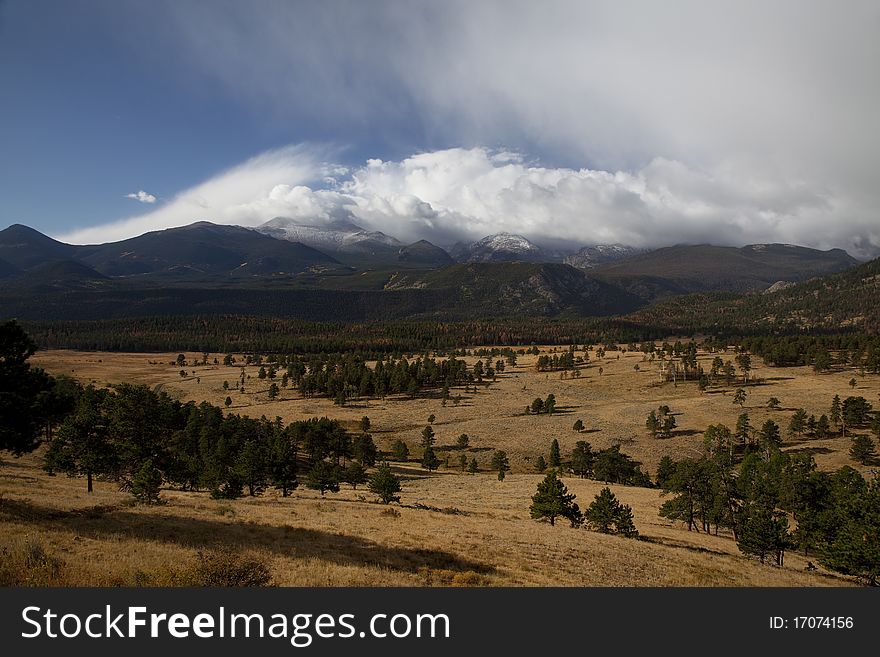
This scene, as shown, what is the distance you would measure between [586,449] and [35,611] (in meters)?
90.9

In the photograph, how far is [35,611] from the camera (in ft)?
40.0

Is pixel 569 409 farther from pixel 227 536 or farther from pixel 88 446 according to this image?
pixel 227 536

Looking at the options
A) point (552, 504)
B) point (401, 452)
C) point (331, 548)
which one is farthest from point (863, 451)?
point (331, 548)

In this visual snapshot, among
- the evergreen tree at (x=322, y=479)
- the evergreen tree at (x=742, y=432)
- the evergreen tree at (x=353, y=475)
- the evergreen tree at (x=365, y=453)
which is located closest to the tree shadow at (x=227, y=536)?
the evergreen tree at (x=322, y=479)

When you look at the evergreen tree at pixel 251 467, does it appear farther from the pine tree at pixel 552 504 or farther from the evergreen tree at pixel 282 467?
the pine tree at pixel 552 504

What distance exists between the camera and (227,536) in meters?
24.9

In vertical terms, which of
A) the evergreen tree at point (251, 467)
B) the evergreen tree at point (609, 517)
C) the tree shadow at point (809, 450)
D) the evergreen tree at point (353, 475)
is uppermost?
the evergreen tree at point (251, 467)

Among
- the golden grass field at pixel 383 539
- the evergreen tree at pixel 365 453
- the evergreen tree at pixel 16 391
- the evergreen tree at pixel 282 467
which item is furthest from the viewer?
the evergreen tree at pixel 365 453

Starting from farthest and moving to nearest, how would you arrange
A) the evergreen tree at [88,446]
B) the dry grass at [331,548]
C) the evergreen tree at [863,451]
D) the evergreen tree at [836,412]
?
1. the evergreen tree at [836,412]
2. the evergreen tree at [863,451]
3. the evergreen tree at [88,446]
4. the dry grass at [331,548]

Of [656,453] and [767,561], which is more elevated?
[767,561]

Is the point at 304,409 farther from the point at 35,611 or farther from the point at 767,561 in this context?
the point at 35,611

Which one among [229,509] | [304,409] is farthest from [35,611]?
[304,409]

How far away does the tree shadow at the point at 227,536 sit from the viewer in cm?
2244

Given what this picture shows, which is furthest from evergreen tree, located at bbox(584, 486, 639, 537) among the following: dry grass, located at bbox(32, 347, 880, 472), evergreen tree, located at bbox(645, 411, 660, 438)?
evergreen tree, located at bbox(645, 411, 660, 438)
